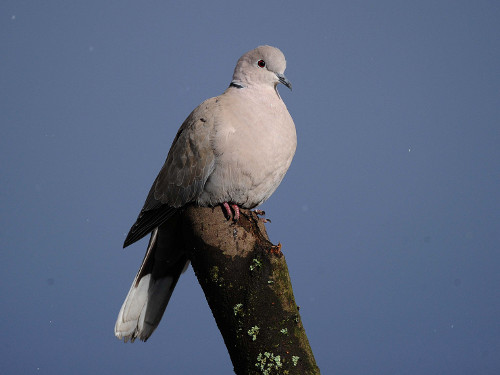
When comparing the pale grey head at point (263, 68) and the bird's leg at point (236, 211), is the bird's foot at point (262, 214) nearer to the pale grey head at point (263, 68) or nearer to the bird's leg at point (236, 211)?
the bird's leg at point (236, 211)

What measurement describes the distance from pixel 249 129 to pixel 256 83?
41 cm

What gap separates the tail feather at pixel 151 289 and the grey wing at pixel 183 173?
6.5 inches

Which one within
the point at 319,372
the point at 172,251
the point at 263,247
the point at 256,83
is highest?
the point at 256,83

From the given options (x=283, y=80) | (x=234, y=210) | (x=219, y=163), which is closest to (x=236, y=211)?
(x=234, y=210)

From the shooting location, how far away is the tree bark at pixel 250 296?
11.1ft

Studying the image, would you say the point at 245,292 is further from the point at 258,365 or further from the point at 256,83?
the point at 256,83

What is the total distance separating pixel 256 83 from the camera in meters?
3.90

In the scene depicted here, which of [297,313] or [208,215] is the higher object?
[208,215]

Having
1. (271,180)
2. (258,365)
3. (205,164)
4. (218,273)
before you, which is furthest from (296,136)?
(258,365)

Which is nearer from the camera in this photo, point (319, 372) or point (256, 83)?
point (319, 372)

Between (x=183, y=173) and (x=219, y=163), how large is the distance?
0.82 feet

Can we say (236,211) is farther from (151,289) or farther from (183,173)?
(151,289)

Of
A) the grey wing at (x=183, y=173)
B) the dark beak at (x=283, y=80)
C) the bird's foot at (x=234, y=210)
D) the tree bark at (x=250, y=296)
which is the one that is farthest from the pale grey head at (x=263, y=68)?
the tree bark at (x=250, y=296)

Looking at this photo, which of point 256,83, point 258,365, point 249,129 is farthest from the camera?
point 256,83
